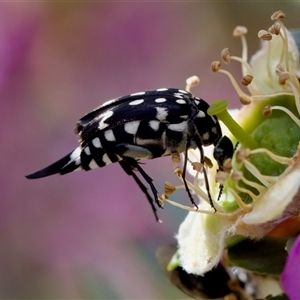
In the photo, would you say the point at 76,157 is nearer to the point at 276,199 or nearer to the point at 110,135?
the point at 110,135

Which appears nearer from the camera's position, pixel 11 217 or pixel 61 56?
pixel 11 217

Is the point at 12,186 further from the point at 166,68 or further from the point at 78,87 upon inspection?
the point at 166,68

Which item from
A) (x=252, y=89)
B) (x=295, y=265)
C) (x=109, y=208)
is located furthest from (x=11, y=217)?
(x=295, y=265)

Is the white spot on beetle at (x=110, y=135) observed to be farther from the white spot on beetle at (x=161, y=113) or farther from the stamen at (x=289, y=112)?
the stamen at (x=289, y=112)

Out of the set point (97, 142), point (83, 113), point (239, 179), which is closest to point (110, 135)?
point (97, 142)

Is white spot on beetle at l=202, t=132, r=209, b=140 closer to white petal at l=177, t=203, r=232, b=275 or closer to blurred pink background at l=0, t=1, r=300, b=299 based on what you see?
white petal at l=177, t=203, r=232, b=275

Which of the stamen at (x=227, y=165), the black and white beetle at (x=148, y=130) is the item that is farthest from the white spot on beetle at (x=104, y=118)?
the stamen at (x=227, y=165)
